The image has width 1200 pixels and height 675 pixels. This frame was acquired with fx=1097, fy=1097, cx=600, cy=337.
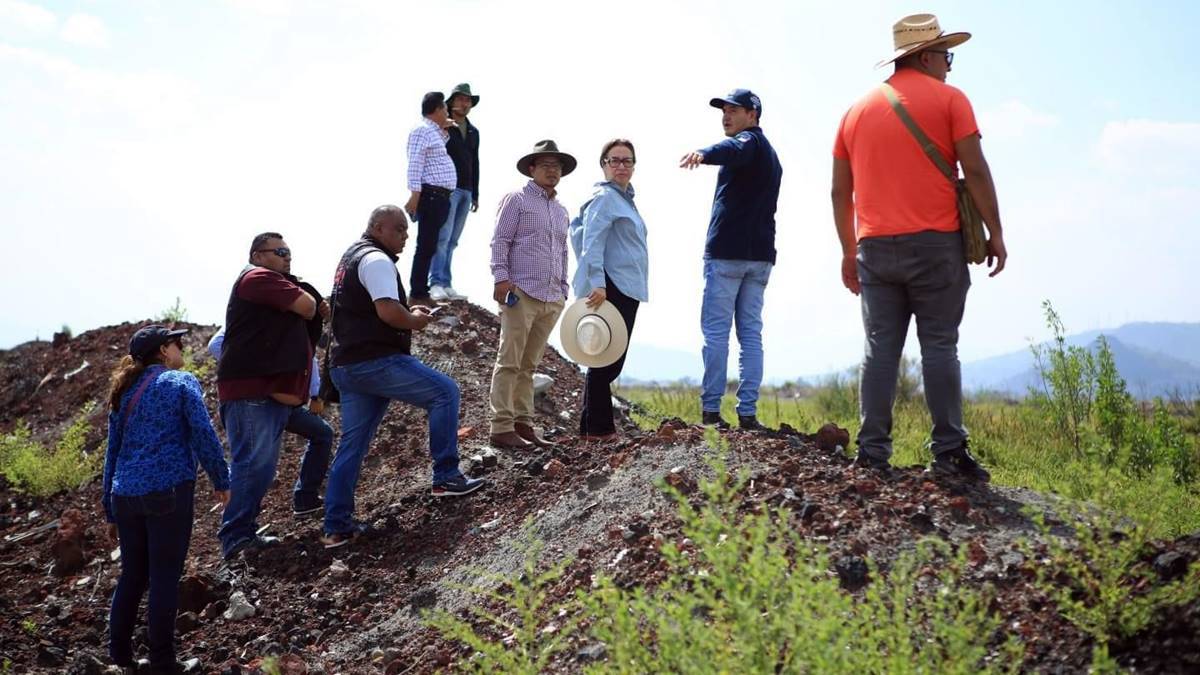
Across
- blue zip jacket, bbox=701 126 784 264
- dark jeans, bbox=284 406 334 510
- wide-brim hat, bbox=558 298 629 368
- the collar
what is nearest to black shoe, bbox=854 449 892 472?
blue zip jacket, bbox=701 126 784 264

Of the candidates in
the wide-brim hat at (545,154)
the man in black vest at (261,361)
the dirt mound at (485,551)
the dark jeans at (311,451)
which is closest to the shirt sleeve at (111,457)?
the dirt mound at (485,551)

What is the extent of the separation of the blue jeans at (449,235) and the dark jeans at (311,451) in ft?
12.3

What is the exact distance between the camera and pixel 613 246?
7.96m

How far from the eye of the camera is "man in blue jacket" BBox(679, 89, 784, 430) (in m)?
7.74

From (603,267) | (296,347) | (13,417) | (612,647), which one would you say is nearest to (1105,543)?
(612,647)

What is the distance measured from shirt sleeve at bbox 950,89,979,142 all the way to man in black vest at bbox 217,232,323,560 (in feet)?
13.3

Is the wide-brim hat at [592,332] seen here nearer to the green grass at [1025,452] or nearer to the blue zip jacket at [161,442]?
the green grass at [1025,452]

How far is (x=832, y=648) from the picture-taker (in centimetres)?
329

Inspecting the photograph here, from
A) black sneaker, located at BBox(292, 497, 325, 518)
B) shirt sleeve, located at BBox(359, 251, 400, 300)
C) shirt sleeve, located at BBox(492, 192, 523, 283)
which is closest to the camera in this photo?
shirt sleeve, located at BBox(359, 251, 400, 300)

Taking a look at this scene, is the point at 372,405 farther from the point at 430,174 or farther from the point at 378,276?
the point at 430,174

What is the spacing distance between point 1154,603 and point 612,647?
1992mm

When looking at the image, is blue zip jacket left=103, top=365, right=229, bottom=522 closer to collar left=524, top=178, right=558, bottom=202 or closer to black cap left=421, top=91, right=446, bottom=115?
collar left=524, top=178, right=558, bottom=202

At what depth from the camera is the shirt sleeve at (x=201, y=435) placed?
227 inches

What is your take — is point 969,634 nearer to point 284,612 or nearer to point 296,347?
Answer: point 284,612
